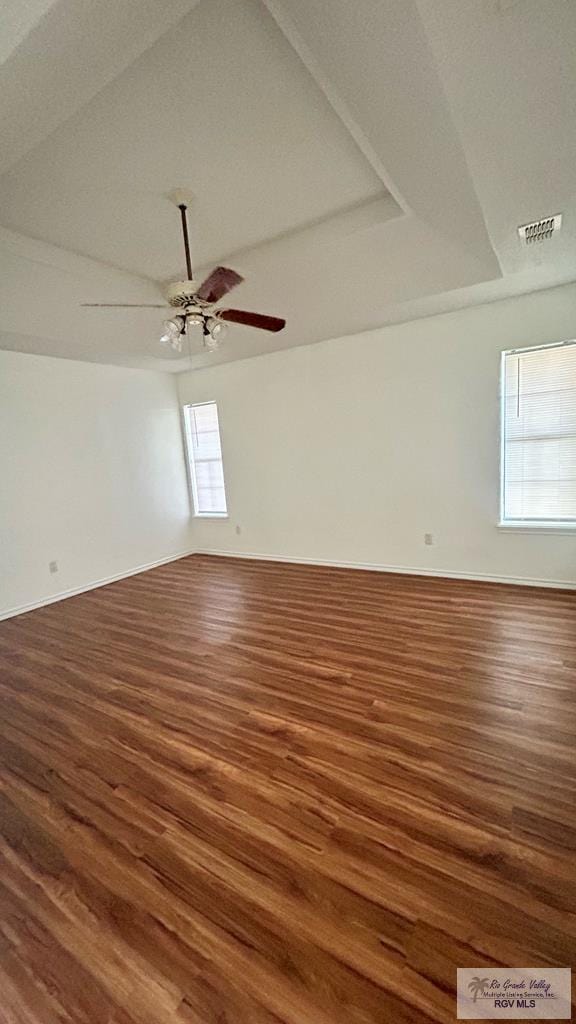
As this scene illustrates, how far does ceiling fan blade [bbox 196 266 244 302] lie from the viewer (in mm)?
2260

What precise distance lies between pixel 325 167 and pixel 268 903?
339 cm

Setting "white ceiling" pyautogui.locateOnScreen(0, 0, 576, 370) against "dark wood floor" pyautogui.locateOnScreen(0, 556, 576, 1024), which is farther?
"white ceiling" pyautogui.locateOnScreen(0, 0, 576, 370)

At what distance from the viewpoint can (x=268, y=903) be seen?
53.4 inches

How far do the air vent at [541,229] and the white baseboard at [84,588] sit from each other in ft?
17.1

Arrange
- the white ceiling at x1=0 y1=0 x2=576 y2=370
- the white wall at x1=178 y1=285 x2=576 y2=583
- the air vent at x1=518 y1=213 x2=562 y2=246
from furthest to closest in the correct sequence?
the white wall at x1=178 y1=285 x2=576 y2=583, the air vent at x1=518 y1=213 x2=562 y2=246, the white ceiling at x1=0 y1=0 x2=576 y2=370

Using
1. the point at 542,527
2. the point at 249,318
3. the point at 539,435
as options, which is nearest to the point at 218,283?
the point at 249,318

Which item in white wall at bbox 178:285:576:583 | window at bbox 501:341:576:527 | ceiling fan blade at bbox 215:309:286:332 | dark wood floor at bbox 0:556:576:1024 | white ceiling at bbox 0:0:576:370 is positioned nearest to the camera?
dark wood floor at bbox 0:556:576:1024

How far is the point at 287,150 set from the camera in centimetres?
221

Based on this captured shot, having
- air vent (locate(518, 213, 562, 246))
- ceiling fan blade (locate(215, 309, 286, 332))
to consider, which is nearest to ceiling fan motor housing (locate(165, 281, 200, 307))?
ceiling fan blade (locate(215, 309, 286, 332))

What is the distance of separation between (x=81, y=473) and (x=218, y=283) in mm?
3411

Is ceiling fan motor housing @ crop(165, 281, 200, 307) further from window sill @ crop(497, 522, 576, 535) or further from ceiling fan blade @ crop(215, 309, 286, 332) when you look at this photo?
window sill @ crop(497, 522, 576, 535)

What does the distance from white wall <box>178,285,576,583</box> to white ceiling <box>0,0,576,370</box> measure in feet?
1.53

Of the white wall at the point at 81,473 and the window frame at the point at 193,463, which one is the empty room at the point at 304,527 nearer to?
the white wall at the point at 81,473

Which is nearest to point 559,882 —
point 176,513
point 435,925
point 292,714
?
point 435,925
